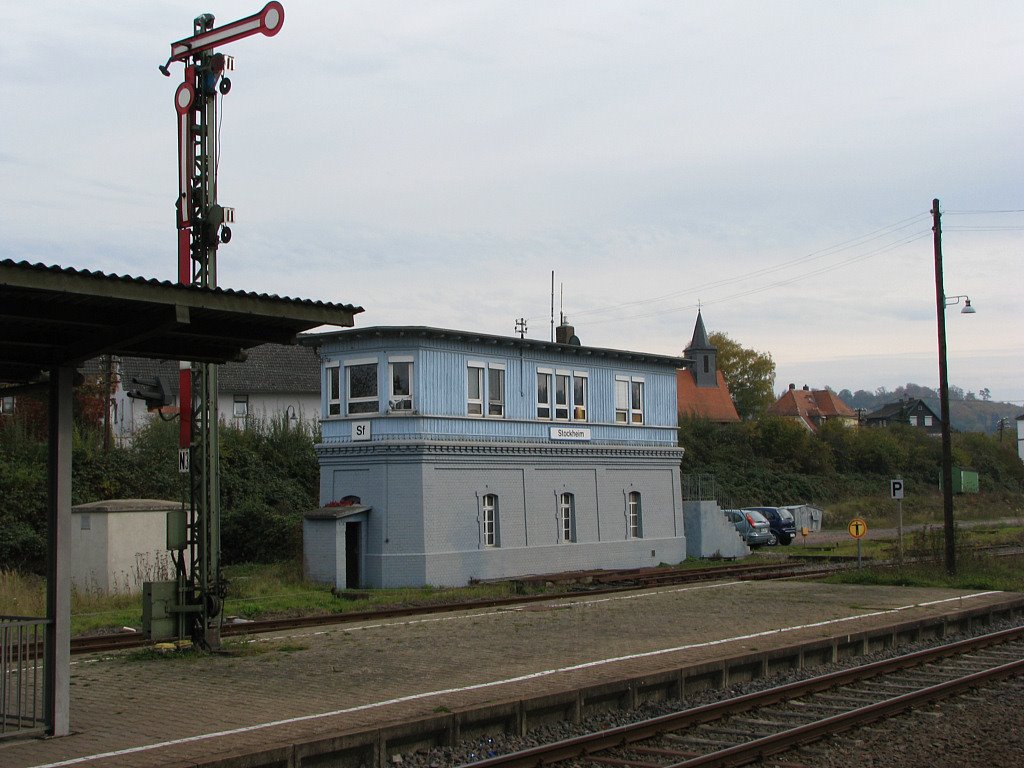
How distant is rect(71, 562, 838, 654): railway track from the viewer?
16219 millimetres

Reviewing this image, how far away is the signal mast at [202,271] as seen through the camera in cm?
1471

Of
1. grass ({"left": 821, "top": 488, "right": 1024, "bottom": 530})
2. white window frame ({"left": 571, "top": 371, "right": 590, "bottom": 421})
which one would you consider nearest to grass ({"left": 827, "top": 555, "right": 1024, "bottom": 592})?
white window frame ({"left": 571, "top": 371, "right": 590, "bottom": 421})

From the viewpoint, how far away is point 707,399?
8900 centimetres

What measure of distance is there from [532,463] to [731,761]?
20551mm

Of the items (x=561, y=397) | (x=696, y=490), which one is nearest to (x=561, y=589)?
(x=561, y=397)

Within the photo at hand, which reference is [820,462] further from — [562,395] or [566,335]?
[562,395]

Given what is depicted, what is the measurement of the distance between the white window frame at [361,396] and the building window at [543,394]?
5.07m

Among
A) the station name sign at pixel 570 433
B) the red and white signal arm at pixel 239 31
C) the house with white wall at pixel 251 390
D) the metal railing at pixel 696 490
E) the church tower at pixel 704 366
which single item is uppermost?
the church tower at pixel 704 366

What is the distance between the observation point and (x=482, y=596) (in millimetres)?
24078

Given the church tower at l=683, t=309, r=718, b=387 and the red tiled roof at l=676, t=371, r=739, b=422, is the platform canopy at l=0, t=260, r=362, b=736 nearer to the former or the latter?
the red tiled roof at l=676, t=371, r=739, b=422

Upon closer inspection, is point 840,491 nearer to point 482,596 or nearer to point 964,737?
point 482,596

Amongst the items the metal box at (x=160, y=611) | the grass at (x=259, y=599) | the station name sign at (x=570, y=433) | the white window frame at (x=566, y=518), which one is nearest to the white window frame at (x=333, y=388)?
the grass at (x=259, y=599)

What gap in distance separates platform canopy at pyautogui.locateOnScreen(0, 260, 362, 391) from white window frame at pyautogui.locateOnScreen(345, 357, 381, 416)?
635 inches

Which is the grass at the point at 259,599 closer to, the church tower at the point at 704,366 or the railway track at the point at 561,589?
the railway track at the point at 561,589
